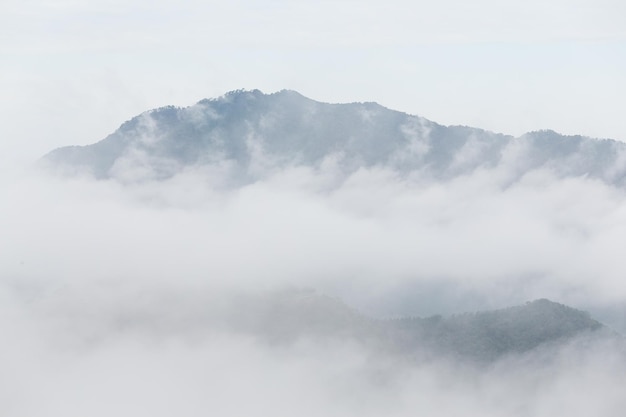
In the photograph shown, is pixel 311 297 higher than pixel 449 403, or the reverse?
pixel 311 297

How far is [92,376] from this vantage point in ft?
445

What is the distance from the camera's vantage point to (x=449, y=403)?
125 metres

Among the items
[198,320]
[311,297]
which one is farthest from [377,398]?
[198,320]

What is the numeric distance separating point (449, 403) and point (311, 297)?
3226 centimetres

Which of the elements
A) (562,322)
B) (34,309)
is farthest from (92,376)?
(562,322)

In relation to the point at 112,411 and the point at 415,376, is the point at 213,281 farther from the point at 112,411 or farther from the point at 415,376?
the point at 415,376

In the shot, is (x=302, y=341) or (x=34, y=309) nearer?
(x=302, y=341)

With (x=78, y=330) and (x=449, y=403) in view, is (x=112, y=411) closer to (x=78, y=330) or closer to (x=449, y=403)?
(x=78, y=330)

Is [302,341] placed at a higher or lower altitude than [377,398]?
higher

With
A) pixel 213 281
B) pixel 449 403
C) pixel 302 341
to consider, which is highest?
pixel 213 281

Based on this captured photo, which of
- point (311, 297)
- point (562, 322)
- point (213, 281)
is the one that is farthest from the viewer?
point (213, 281)

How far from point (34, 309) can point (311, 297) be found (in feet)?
184

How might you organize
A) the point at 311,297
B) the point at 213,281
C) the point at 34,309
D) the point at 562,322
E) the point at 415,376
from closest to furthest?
the point at 415,376, the point at 562,322, the point at 311,297, the point at 34,309, the point at 213,281

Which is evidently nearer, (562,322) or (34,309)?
(562,322)
